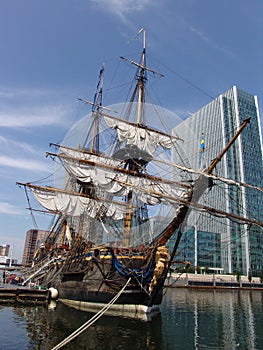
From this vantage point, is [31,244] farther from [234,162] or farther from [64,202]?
[64,202]

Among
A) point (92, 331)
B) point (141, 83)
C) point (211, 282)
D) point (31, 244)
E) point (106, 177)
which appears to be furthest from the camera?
point (31, 244)

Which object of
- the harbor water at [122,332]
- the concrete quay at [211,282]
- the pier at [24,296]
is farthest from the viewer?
the concrete quay at [211,282]

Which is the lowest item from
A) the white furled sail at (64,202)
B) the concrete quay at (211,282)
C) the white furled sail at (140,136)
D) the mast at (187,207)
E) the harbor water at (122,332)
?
the concrete quay at (211,282)

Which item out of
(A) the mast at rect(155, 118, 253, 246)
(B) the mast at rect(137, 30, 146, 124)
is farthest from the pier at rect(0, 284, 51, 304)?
(B) the mast at rect(137, 30, 146, 124)

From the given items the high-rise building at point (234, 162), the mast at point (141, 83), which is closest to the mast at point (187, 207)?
the mast at point (141, 83)

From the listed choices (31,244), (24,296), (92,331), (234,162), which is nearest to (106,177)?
(24,296)

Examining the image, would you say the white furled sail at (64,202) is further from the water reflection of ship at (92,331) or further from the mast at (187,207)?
the water reflection of ship at (92,331)

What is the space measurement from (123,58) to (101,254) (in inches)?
869

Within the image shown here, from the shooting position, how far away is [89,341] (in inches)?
509

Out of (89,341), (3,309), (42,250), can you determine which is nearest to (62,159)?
(3,309)

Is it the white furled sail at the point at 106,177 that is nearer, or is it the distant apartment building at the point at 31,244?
the white furled sail at the point at 106,177

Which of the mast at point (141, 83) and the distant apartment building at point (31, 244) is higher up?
the mast at point (141, 83)

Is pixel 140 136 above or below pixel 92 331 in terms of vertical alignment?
above

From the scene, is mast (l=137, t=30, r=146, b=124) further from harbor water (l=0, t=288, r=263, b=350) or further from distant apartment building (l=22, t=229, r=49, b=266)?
distant apartment building (l=22, t=229, r=49, b=266)
